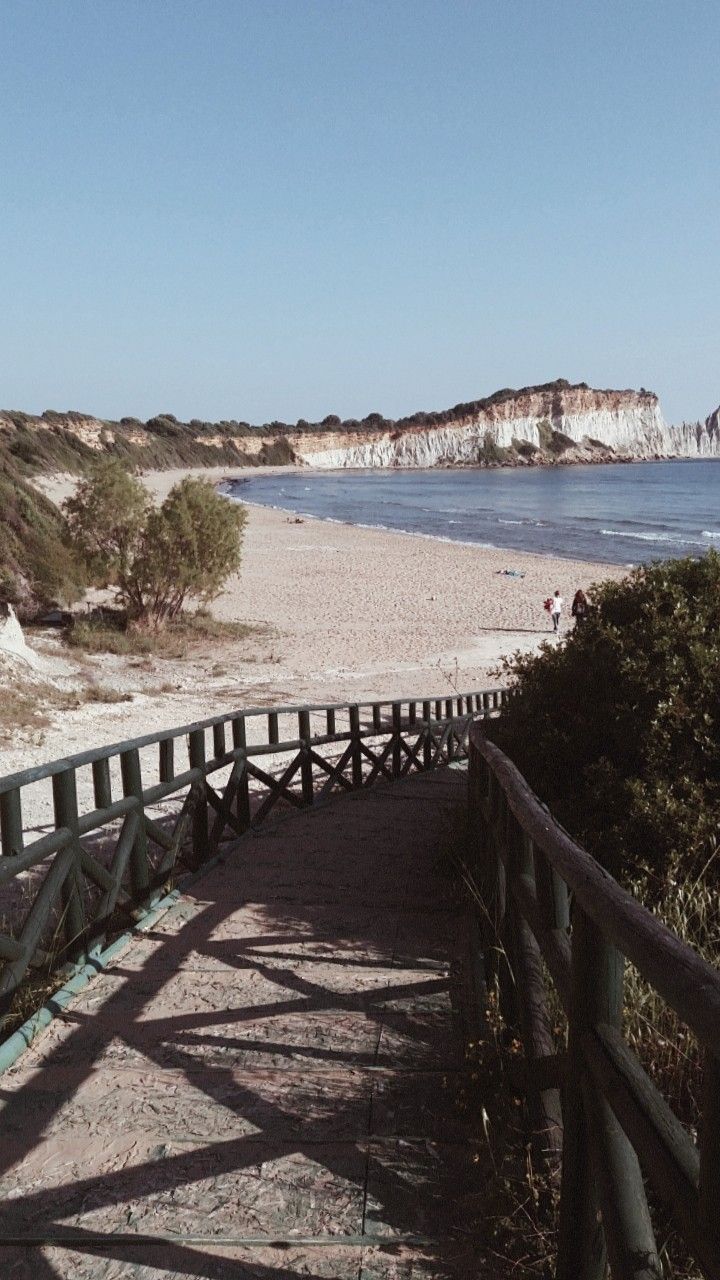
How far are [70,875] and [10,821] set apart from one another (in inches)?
19.5

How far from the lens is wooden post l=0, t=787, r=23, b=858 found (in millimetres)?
3959

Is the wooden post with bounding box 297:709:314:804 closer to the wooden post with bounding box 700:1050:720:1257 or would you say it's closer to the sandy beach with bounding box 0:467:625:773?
the sandy beach with bounding box 0:467:625:773

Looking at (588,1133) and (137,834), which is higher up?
(588,1133)

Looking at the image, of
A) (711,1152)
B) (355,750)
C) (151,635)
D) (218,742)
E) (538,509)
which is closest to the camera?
(711,1152)

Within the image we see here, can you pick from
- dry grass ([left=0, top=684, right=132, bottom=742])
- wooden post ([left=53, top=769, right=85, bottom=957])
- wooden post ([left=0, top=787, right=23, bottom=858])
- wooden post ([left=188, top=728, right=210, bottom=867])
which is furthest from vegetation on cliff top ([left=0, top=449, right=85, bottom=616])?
wooden post ([left=0, top=787, right=23, bottom=858])

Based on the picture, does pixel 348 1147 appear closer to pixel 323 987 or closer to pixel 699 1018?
pixel 323 987

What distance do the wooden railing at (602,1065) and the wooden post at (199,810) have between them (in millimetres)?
3327

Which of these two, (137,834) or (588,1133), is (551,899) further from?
(137,834)

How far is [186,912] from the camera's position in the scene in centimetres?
518

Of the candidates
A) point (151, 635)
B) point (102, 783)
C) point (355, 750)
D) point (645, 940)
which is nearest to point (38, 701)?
point (355, 750)

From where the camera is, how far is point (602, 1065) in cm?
197

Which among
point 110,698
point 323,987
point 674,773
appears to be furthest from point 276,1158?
point 110,698

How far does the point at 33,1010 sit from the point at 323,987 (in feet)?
3.78

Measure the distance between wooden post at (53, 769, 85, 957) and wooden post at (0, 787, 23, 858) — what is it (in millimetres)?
302
